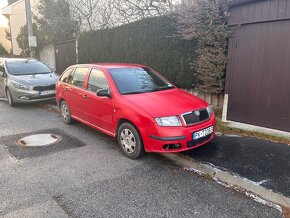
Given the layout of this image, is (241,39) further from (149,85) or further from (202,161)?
(202,161)

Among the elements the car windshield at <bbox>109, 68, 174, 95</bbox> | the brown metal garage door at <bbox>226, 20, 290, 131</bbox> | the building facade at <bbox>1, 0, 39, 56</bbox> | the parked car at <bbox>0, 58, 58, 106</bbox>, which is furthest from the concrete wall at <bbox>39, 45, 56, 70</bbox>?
the brown metal garage door at <bbox>226, 20, 290, 131</bbox>

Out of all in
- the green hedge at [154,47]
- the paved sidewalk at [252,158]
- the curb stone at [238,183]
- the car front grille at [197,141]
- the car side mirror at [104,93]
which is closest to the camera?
the curb stone at [238,183]

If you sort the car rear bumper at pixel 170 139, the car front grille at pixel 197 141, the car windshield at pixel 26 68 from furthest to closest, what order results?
the car windshield at pixel 26 68 < the car front grille at pixel 197 141 < the car rear bumper at pixel 170 139

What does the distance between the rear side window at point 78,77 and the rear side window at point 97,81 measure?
0.31 metres

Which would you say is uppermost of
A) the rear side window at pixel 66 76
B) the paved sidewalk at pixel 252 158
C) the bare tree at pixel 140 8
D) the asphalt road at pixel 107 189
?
the bare tree at pixel 140 8

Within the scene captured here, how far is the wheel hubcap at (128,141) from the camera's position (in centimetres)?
439

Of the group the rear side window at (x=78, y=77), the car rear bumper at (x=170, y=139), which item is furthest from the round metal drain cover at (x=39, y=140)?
the car rear bumper at (x=170, y=139)

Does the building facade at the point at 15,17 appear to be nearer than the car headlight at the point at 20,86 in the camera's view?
No

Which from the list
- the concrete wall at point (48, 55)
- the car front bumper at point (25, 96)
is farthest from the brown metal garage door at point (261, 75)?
the concrete wall at point (48, 55)

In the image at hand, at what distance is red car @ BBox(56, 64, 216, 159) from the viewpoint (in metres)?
4.04

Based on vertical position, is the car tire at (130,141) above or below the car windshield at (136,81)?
below

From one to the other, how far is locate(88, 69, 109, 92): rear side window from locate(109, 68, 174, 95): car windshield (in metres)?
0.20

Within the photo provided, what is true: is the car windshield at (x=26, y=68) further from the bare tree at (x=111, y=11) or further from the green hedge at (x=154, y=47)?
the bare tree at (x=111, y=11)

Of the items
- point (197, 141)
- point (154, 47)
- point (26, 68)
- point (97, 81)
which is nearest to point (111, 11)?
point (26, 68)
